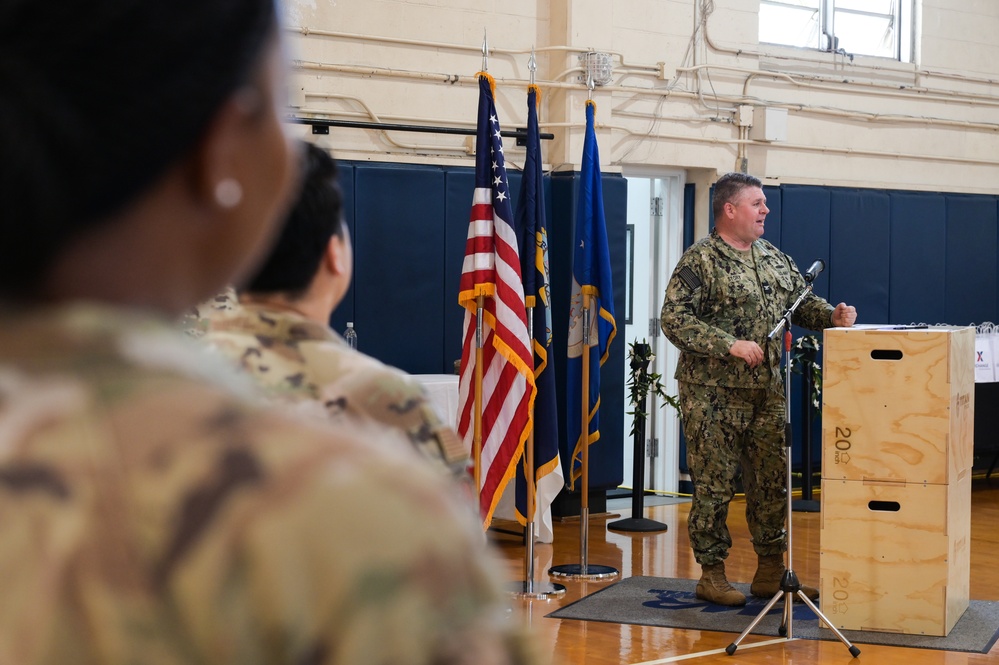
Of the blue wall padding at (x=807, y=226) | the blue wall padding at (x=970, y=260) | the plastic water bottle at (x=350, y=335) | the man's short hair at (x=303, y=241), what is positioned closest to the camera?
the man's short hair at (x=303, y=241)

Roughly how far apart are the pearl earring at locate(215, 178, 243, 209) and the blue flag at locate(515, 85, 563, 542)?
5780 millimetres

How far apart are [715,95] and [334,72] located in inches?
113

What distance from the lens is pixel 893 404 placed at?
5.17 meters

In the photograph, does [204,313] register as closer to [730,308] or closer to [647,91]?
[730,308]

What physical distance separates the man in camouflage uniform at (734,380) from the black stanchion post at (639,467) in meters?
2.04

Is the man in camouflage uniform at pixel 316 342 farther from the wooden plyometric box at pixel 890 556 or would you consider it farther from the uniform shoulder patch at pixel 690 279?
the uniform shoulder patch at pixel 690 279

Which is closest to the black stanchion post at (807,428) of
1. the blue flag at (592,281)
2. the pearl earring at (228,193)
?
the blue flag at (592,281)

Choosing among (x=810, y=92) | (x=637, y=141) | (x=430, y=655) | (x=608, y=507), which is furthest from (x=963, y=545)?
(x=430, y=655)

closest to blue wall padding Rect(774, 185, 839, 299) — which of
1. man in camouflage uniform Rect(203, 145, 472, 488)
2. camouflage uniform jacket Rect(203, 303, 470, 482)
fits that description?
man in camouflage uniform Rect(203, 145, 472, 488)

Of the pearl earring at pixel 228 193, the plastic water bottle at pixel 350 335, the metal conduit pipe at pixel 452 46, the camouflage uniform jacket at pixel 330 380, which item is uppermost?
the metal conduit pipe at pixel 452 46

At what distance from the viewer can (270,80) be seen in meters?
0.59

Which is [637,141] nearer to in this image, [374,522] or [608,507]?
[608,507]

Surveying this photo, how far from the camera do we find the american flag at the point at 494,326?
6.09 metres

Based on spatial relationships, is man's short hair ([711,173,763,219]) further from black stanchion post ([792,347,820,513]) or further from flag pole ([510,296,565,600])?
black stanchion post ([792,347,820,513])
